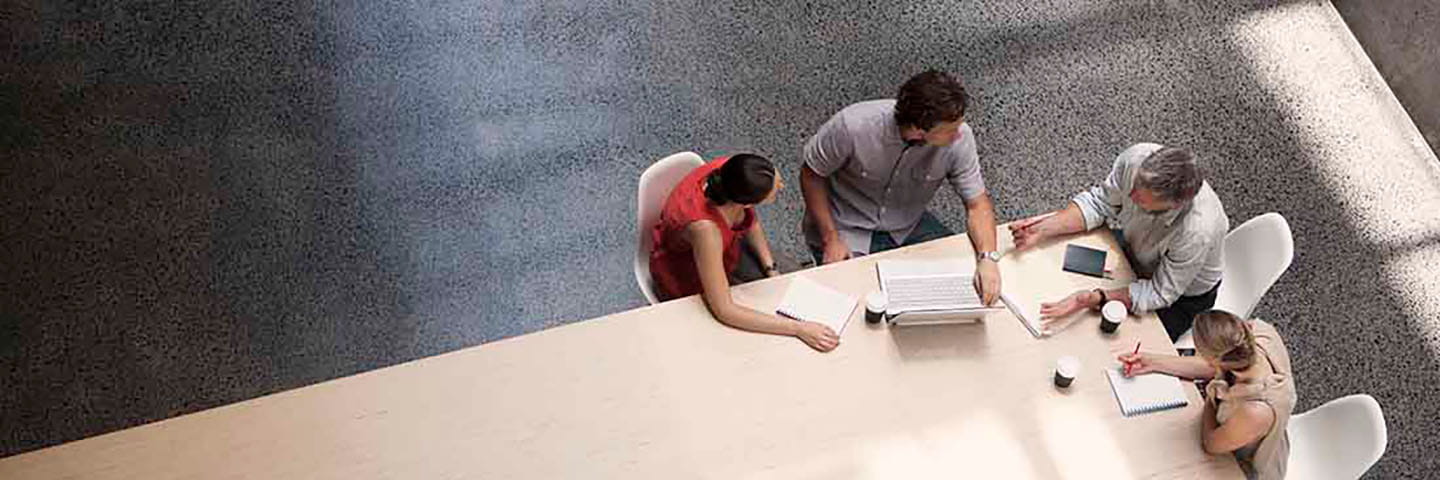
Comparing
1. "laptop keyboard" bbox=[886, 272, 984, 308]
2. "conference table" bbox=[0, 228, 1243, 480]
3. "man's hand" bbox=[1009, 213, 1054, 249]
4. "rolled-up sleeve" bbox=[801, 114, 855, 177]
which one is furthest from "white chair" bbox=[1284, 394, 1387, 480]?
"rolled-up sleeve" bbox=[801, 114, 855, 177]

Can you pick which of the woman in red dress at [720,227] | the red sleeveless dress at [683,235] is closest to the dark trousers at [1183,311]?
the woman in red dress at [720,227]

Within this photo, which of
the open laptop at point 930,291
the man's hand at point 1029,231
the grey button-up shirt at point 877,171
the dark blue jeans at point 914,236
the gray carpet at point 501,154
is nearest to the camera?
the open laptop at point 930,291

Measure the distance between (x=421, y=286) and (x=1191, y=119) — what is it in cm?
307

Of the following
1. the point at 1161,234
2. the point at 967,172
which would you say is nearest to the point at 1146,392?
the point at 1161,234

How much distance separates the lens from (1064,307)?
375 cm

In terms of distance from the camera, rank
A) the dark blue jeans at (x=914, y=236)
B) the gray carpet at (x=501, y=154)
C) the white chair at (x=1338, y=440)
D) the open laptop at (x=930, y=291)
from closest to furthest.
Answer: the white chair at (x=1338, y=440) → the open laptop at (x=930, y=291) → the dark blue jeans at (x=914, y=236) → the gray carpet at (x=501, y=154)

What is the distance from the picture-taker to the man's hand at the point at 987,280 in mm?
3762

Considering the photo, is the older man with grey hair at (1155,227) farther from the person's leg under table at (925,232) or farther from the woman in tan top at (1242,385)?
the person's leg under table at (925,232)

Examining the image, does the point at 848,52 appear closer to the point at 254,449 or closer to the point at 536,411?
the point at 536,411

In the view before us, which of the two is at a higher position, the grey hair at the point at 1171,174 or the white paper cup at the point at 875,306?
the grey hair at the point at 1171,174

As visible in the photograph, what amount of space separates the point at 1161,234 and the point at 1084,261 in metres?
0.22

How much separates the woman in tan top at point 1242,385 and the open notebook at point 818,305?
91 cm

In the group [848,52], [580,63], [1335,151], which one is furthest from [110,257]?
[1335,151]

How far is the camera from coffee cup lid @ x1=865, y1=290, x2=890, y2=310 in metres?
3.69
